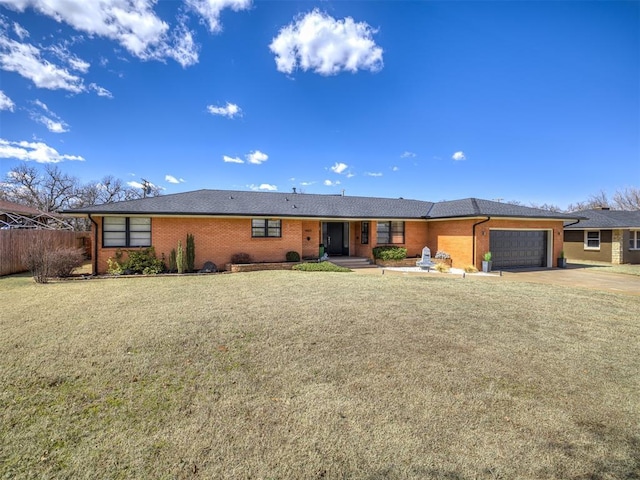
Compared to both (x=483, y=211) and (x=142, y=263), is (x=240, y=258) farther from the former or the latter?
(x=483, y=211)

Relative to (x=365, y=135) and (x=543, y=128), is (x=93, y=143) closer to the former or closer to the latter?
(x=365, y=135)

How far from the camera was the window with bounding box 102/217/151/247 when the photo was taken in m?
13.6

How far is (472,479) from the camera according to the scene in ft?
7.92

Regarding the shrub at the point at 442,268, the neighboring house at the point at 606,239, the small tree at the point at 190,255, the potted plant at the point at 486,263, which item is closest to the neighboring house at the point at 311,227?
the potted plant at the point at 486,263

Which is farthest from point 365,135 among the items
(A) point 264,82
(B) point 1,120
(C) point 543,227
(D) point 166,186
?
(D) point 166,186

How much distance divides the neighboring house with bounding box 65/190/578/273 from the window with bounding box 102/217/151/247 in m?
0.04

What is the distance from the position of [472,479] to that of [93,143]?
2673 cm

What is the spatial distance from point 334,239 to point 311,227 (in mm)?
2855

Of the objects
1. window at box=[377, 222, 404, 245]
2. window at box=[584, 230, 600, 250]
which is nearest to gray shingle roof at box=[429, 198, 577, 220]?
window at box=[377, 222, 404, 245]

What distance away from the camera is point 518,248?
16953 millimetres

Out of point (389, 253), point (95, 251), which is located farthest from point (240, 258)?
point (389, 253)

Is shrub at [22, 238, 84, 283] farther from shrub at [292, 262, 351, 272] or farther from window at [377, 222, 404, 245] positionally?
window at [377, 222, 404, 245]

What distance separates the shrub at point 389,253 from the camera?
658 inches

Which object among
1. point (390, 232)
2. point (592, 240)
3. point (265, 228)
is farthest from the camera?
point (592, 240)
